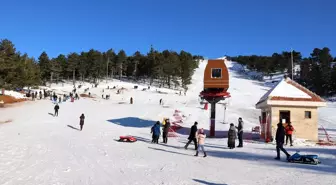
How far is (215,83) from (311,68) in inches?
3445

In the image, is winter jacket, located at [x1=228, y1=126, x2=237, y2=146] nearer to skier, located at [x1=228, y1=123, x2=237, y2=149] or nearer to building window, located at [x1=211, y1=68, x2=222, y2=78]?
skier, located at [x1=228, y1=123, x2=237, y2=149]

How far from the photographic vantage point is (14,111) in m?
41.1

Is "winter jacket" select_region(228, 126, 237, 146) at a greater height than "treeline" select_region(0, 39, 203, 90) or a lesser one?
lesser

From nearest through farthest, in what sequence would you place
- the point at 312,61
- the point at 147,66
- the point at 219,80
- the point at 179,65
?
the point at 219,80
the point at 179,65
the point at 147,66
the point at 312,61

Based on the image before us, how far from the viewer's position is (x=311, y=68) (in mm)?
105750

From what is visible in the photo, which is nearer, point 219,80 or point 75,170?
point 75,170

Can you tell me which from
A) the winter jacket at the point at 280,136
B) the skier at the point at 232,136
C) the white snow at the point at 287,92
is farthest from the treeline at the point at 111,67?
the winter jacket at the point at 280,136

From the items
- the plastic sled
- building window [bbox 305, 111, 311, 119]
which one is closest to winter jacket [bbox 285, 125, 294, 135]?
building window [bbox 305, 111, 311, 119]

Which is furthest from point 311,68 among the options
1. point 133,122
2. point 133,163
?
point 133,163

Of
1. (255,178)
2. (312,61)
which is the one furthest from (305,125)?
(312,61)

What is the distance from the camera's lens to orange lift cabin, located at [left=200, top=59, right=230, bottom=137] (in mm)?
28052

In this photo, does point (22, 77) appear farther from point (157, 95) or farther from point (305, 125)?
point (305, 125)

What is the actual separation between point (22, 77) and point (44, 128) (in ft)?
137

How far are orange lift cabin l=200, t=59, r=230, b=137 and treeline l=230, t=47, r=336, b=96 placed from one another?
68.7 m
